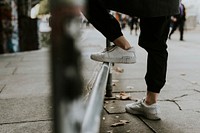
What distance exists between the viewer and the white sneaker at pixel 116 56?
2.21 meters

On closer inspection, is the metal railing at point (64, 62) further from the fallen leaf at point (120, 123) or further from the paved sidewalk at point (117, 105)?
the fallen leaf at point (120, 123)

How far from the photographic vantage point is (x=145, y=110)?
7.93ft

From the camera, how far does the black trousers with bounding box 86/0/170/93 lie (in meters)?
2.13

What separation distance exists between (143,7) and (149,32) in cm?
25

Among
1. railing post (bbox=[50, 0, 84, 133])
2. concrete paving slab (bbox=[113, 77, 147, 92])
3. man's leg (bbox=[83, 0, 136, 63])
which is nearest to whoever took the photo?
railing post (bbox=[50, 0, 84, 133])

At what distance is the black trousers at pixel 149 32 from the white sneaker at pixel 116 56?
9cm

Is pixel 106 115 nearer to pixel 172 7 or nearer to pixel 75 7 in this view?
pixel 172 7

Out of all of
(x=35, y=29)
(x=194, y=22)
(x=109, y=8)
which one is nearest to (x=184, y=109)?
(x=109, y=8)

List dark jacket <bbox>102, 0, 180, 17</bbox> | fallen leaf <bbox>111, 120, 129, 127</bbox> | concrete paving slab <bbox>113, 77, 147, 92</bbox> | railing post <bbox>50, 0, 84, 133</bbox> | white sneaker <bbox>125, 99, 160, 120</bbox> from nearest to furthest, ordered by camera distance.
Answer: railing post <bbox>50, 0, 84, 133</bbox>, dark jacket <bbox>102, 0, 180, 17</bbox>, fallen leaf <bbox>111, 120, 129, 127</bbox>, white sneaker <bbox>125, 99, 160, 120</bbox>, concrete paving slab <bbox>113, 77, 147, 92</bbox>

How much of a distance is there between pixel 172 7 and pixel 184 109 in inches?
40.7

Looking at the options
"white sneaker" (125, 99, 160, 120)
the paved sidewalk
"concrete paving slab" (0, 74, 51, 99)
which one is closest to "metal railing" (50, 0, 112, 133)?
the paved sidewalk

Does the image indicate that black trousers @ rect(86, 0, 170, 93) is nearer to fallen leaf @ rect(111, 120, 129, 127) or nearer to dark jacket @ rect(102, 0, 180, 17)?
dark jacket @ rect(102, 0, 180, 17)

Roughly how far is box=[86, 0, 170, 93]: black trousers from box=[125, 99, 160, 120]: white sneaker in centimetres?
15

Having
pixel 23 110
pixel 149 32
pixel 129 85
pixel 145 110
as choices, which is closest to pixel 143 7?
pixel 149 32
